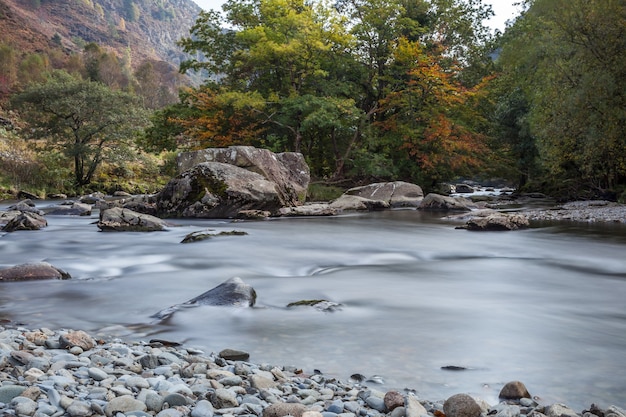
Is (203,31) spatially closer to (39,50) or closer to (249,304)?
(249,304)

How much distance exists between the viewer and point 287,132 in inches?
1141

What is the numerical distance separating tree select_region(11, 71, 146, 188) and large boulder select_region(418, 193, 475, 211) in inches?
752

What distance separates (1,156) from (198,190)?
56.8 feet

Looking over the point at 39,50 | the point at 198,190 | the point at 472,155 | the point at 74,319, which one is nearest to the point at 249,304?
the point at 74,319

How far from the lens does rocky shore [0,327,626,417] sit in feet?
9.19

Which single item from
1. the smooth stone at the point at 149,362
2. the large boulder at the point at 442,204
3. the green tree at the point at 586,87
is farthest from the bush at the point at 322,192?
the smooth stone at the point at 149,362

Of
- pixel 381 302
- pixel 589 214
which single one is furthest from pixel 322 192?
pixel 381 302

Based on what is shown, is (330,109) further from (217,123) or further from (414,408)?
(414,408)

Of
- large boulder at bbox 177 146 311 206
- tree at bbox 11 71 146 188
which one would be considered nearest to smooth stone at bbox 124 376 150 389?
large boulder at bbox 177 146 311 206

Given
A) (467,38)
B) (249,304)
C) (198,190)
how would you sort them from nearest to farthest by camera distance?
A: (249,304) → (198,190) → (467,38)

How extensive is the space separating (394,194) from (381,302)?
18.3 m

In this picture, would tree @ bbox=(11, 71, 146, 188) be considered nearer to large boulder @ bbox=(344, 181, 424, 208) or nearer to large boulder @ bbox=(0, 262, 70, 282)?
large boulder @ bbox=(344, 181, 424, 208)

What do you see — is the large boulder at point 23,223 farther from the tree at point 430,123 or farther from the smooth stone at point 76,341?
the tree at point 430,123

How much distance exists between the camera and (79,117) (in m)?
31.7
